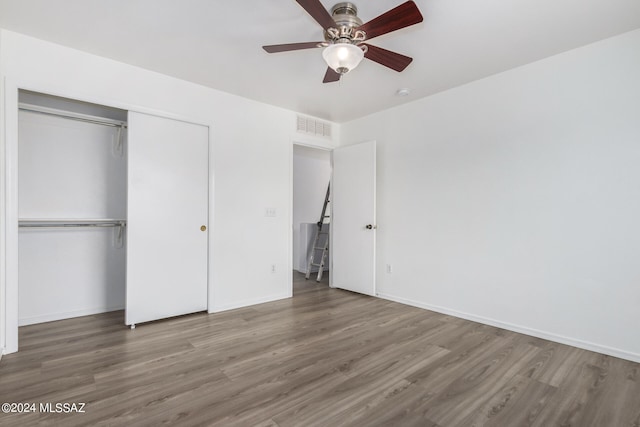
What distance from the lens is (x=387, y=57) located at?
2.22 m

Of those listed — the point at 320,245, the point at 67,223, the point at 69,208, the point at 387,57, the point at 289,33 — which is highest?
the point at 289,33

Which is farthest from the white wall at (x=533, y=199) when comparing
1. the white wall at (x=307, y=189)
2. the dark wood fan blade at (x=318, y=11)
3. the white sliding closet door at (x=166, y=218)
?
the white wall at (x=307, y=189)

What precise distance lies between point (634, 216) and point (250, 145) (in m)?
3.68

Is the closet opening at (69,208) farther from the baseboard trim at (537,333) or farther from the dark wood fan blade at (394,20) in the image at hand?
the baseboard trim at (537,333)

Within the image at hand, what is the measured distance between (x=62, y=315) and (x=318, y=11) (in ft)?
12.6

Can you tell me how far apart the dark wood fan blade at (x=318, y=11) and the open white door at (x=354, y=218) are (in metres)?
2.39

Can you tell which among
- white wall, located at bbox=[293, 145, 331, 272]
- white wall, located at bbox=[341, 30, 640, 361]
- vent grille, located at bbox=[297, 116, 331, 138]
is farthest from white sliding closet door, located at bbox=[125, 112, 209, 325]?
white wall, located at bbox=[293, 145, 331, 272]

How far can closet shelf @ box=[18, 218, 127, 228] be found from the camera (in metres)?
3.04

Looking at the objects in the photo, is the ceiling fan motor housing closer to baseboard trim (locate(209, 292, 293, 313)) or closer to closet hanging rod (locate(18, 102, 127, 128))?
closet hanging rod (locate(18, 102, 127, 128))

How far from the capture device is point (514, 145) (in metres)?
3.01

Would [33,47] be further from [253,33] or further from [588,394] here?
[588,394]

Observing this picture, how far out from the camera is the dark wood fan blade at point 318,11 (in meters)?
1.65

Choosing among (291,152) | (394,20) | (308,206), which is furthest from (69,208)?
(308,206)

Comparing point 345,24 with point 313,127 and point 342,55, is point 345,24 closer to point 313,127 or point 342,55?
point 342,55
